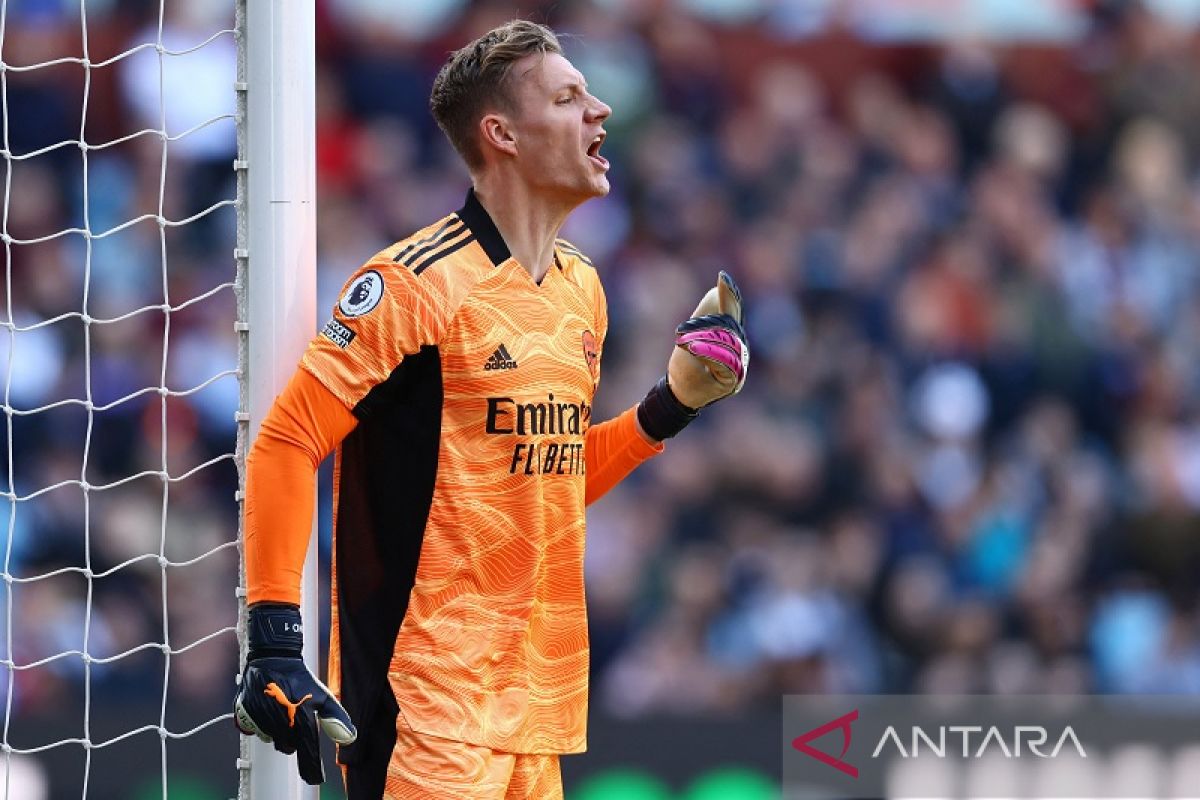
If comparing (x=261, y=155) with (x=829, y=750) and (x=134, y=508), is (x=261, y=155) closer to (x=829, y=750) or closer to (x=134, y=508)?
(x=134, y=508)

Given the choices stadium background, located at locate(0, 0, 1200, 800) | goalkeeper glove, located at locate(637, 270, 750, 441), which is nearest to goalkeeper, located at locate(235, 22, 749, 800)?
goalkeeper glove, located at locate(637, 270, 750, 441)

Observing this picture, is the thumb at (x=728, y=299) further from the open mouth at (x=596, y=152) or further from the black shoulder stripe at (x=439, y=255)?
the black shoulder stripe at (x=439, y=255)

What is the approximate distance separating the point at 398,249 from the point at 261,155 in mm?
422

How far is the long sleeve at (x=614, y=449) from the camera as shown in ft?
10.2

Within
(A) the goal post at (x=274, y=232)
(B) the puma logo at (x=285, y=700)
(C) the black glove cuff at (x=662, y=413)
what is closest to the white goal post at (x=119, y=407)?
(A) the goal post at (x=274, y=232)

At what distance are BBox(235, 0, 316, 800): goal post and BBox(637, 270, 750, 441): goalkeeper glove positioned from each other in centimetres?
62

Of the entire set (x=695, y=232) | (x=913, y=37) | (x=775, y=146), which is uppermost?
(x=913, y=37)

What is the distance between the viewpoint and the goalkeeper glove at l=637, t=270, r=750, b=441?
291cm

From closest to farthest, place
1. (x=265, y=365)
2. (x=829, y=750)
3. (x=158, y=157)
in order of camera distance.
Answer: (x=265, y=365)
(x=829, y=750)
(x=158, y=157)

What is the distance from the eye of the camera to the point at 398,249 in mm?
2668

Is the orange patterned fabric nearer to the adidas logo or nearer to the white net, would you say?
the adidas logo

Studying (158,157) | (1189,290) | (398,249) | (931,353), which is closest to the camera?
(398,249)

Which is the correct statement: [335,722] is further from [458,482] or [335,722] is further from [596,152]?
[596,152]

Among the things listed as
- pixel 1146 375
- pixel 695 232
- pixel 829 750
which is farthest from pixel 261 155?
pixel 1146 375
